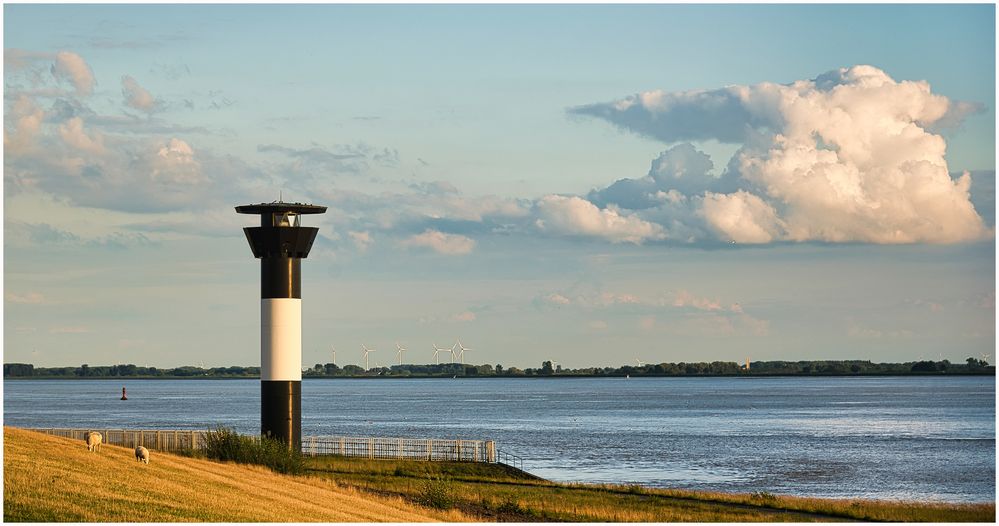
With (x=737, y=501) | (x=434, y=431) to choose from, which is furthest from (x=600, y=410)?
(x=737, y=501)

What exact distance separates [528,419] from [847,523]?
3842 inches

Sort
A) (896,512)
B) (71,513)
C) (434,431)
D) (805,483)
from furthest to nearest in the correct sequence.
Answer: (434,431), (805,483), (896,512), (71,513)

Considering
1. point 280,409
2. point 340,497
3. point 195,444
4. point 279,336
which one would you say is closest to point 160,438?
point 195,444

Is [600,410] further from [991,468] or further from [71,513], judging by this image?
[71,513]

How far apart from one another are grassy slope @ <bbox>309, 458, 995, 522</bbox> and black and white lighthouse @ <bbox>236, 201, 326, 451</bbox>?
332cm

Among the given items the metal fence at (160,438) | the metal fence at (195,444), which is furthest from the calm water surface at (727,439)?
the metal fence at (160,438)

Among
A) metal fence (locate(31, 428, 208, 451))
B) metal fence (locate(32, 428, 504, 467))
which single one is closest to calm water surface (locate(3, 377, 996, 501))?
metal fence (locate(32, 428, 504, 467))

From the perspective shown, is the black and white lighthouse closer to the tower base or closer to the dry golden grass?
the tower base

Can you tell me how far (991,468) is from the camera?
73688 mm

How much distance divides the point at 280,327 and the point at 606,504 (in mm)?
13943

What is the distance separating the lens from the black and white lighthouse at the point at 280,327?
4734 cm

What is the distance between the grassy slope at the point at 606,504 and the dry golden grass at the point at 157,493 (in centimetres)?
355

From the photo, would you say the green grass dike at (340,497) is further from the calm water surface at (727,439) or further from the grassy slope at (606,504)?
the calm water surface at (727,439)

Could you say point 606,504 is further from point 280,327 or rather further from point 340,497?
point 280,327
